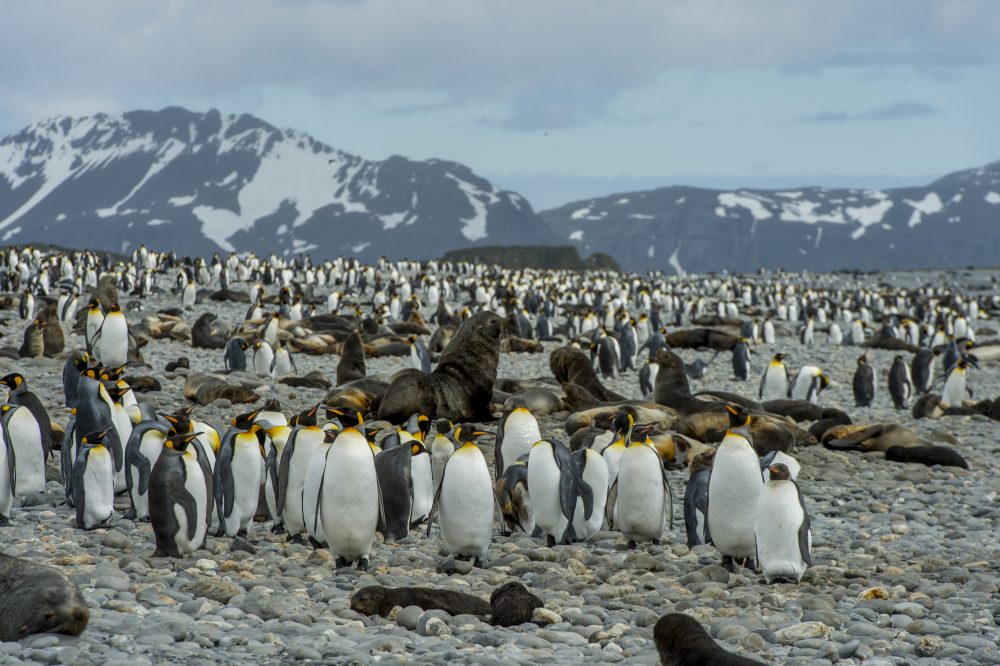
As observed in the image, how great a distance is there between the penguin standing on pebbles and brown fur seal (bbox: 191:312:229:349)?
1475cm

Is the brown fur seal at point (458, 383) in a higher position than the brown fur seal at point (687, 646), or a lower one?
higher

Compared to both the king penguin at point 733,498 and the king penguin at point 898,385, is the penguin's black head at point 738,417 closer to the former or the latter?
the king penguin at point 733,498

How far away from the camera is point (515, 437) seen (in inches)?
315

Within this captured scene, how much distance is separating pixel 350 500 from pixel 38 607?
2009 millimetres

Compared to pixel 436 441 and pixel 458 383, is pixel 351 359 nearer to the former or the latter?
pixel 458 383

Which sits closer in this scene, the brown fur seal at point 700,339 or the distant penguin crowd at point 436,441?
the distant penguin crowd at point 436,441

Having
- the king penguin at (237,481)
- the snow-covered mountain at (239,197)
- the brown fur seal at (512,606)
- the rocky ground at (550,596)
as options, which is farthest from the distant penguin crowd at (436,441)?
the snow-covered mountain at (239,197)

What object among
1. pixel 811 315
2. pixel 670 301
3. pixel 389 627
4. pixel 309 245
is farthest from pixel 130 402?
pixel 309 245

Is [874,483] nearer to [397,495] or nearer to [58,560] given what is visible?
[397,495]

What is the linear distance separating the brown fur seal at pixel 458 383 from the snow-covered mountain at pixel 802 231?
138 meters

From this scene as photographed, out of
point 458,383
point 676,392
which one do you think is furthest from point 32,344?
point 676,392

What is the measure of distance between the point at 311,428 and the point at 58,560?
6.22ft

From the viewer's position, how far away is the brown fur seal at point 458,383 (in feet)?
35.7

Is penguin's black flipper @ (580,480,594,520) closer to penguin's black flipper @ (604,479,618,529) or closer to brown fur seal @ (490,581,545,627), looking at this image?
penguin's black flipper @ (604,479,618,529)
